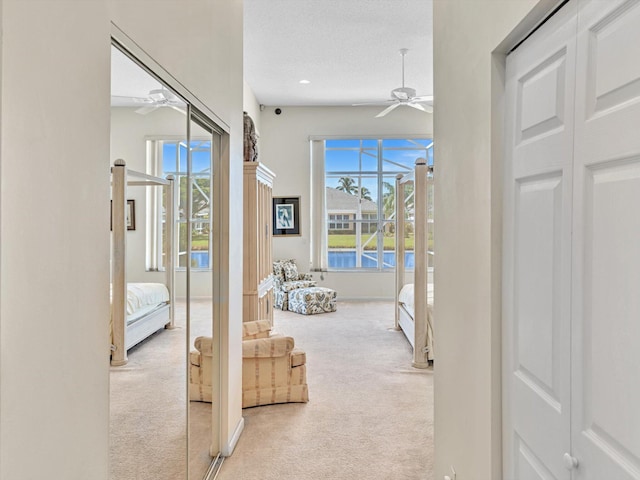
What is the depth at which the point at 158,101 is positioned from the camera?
1.77 meters

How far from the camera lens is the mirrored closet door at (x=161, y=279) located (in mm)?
1431

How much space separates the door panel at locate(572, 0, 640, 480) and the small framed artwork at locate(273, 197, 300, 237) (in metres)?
7.03

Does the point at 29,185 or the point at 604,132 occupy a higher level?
the point at 604,132

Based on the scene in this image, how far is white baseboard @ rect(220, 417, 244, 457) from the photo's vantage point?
2.65 meters

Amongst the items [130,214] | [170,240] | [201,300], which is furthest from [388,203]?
[130,214]

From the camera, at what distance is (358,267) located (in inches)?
323

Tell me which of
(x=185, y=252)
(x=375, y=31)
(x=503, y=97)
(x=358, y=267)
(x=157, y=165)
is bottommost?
(x=358, y=267)

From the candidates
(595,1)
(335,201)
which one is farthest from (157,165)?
A: (335,201)

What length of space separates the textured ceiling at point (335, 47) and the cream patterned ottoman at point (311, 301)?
9.97 feet

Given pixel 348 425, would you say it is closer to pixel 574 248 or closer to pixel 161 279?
pixel 161 279

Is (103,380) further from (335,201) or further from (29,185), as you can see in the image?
(335,201)

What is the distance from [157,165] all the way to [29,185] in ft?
2.96

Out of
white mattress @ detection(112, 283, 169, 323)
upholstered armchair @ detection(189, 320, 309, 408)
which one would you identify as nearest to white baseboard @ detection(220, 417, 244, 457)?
upholstered armchair @ detection(189, 320, 309, 408)

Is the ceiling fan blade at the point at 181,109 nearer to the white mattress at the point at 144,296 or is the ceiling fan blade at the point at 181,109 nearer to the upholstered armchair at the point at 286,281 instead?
the white mattress at the point at 144,296
